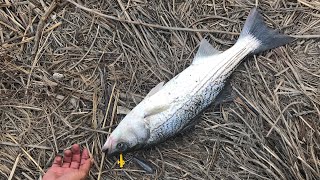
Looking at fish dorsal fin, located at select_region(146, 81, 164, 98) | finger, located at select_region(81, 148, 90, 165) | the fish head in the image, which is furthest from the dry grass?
the fish head

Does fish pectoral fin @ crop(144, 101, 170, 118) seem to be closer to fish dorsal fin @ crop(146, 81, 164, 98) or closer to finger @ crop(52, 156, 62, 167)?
fish dorsal fin @ crop(146, 81, 164, 98)

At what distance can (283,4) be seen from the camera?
4008 mm

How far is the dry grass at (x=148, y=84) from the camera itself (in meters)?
3.88

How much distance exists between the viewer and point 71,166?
3969 millimetres

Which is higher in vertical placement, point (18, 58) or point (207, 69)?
point (207, 69)

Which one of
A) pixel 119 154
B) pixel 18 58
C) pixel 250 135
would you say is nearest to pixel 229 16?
pixel 250 135

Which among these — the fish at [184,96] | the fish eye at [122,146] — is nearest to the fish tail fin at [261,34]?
the fish at [184,96]

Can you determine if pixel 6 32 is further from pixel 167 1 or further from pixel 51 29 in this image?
pixel 167 1

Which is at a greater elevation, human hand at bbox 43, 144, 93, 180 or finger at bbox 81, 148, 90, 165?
finger at bbox 81, 148, 90, 165

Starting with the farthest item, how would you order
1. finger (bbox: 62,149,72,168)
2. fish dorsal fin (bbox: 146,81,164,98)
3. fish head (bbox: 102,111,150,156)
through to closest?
finger (bbox: 62,149,72,168), fish dorsal fin (bbox: 146,81,164,98), fish head (bbox: 102,111,150,156)

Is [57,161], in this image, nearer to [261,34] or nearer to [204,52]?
[204,52]

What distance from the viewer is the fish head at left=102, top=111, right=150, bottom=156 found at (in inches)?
143

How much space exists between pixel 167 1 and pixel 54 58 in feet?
3.97

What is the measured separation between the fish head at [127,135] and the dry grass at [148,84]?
0.30 meters
